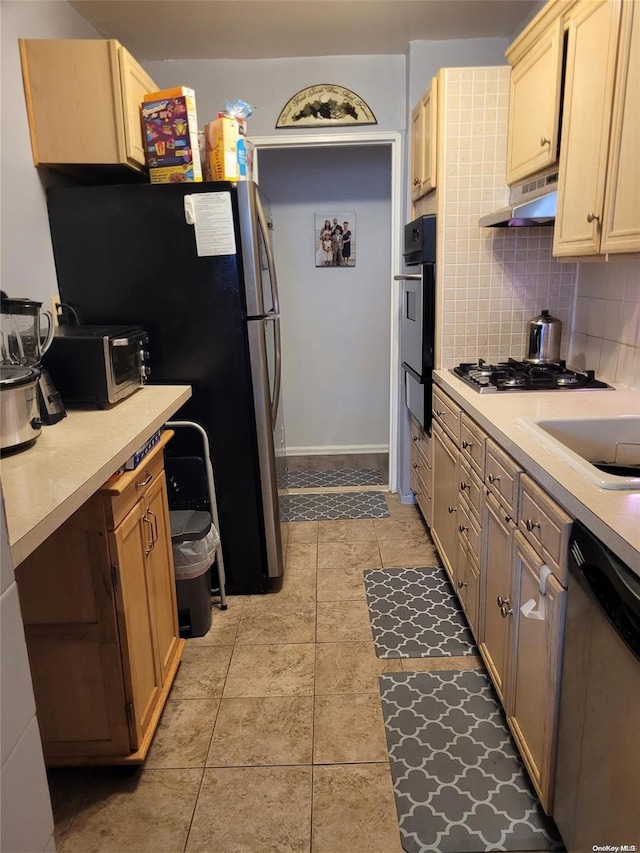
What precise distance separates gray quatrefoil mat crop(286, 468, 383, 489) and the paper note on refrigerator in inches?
78.0

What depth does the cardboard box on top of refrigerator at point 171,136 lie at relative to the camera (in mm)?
2336

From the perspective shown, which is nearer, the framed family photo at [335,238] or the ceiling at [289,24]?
the ceiling at [289,24]

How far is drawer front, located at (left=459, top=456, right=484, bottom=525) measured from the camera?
2.04m

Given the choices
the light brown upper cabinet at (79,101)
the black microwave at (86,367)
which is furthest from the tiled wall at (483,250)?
the black microwave at (86,367)

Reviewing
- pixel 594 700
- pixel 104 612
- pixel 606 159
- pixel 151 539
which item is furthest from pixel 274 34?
pixel 594 700

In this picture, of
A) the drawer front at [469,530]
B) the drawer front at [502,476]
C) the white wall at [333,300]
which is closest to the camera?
the drawer front at [502,476]

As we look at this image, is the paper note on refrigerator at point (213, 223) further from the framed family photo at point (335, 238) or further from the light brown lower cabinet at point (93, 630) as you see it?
the framed family photo at point (335, 238)

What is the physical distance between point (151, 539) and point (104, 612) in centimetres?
32

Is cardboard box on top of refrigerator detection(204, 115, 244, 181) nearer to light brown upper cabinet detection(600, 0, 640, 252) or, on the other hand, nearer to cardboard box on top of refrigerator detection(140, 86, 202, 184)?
cardboard box on top of refrigerator detection(140, 86, 202, 184)

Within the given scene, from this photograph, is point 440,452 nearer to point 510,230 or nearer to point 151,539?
point 510,230

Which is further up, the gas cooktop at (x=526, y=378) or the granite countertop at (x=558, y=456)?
the gas cooktop at (x=526, y=378)

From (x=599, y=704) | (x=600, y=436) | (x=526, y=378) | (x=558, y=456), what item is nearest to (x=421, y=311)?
(x=526, y=378)

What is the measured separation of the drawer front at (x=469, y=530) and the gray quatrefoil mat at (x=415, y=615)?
0.38m

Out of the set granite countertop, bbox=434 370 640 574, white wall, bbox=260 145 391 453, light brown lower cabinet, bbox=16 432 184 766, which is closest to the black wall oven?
granite countertop, bbox=434 370 640 574
